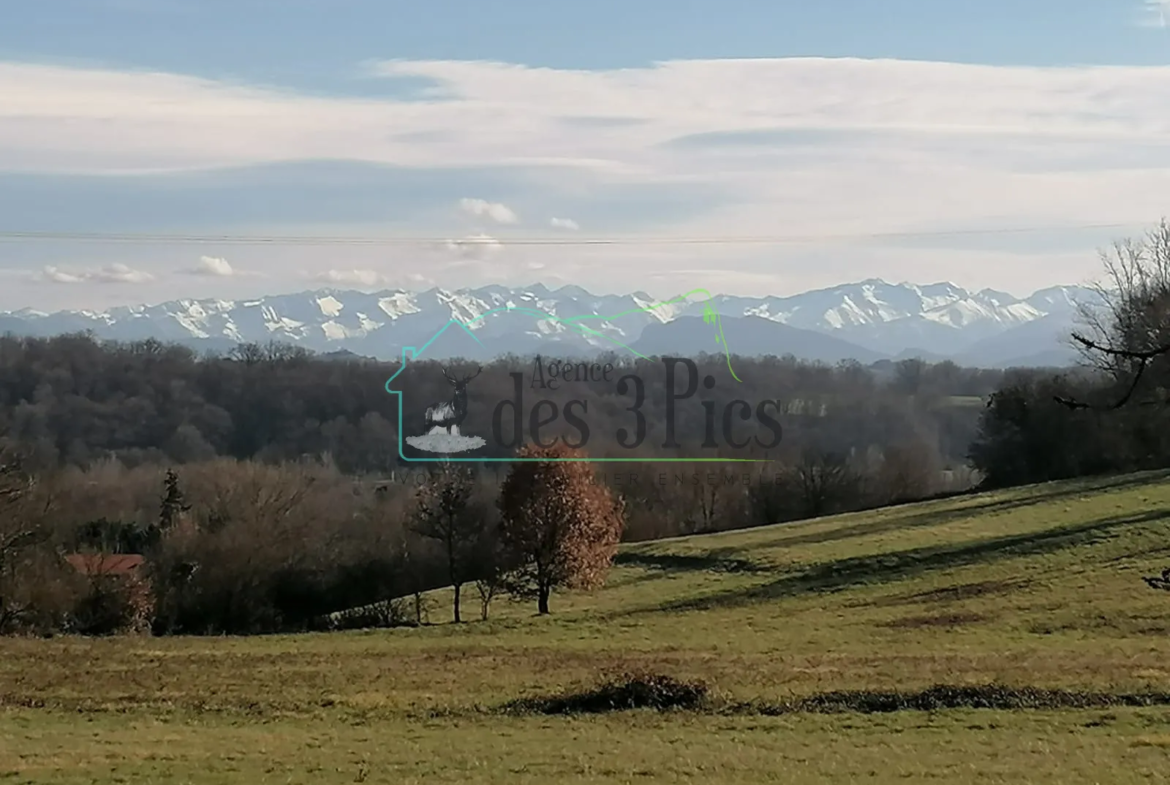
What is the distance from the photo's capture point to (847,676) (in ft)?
83.5

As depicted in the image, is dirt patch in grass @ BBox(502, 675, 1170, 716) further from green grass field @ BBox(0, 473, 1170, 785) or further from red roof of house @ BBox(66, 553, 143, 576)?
red roof of house @ BBox(66, 553, 143, 576)

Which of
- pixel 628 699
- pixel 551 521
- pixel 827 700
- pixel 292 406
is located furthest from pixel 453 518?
pixel 292 406

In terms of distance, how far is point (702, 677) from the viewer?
84.6 feet

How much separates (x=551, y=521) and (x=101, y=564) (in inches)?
726

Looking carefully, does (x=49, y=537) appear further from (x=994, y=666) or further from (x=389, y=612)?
(x=994, y=666)

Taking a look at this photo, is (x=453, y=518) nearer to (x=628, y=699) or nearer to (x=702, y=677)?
(x=702, y=677)

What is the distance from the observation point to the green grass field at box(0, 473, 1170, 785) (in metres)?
17.3

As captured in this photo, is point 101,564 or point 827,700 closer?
point 827,700

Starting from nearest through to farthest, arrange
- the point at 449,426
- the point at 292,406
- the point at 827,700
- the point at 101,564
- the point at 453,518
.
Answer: the point at 827,700, the point at 101,564, the point at 453,518, the point at 449,426, the point at 292,406

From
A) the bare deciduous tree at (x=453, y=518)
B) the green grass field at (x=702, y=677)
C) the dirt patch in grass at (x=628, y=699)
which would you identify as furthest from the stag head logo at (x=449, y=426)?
the dirt patch in grass at (x=628, y=699)

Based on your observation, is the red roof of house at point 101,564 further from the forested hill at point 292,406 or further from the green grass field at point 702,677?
the forested hill at point 292,406

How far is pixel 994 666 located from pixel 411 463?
239 feet

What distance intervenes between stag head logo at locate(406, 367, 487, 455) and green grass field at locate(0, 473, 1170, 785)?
38793mm

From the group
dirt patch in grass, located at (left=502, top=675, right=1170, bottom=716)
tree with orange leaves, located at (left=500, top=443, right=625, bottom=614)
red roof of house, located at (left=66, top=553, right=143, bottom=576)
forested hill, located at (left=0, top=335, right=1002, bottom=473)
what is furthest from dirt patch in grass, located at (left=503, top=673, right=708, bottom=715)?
forested hill, located at (left=0, top=335, right=1002, bottom=473)
